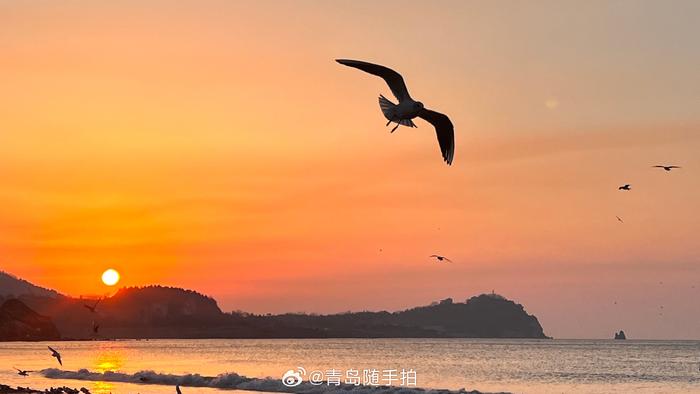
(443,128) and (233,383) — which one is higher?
(443,128)

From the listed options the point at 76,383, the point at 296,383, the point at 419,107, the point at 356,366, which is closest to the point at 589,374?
the point at 356,366

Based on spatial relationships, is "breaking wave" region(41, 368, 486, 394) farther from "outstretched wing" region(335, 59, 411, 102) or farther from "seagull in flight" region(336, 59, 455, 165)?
"outstretched wing" region(335, 59, 411, 102)

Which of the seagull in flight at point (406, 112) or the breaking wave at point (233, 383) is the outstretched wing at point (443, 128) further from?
the breaking wave at point (233, 383)

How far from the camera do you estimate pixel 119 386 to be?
5772cm

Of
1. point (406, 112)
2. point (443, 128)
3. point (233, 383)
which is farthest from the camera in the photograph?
point (233, 383)

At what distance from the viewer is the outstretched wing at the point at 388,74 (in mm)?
13898

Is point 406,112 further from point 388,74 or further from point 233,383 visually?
point 233,383

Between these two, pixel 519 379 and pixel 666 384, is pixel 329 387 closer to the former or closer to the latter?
pixel 519 379

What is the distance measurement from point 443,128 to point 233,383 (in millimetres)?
45403

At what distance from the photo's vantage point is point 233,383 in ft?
192

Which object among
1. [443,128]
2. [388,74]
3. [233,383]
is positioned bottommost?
[233,383]

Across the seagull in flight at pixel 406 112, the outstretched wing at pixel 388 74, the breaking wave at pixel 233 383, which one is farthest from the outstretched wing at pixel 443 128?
the breaking wave at pixel 233 383

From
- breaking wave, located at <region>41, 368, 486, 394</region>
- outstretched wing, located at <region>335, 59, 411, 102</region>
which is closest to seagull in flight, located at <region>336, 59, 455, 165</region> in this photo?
outstretched wing, located at <region>335, 59, 411, 102</region>

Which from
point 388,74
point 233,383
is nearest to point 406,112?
point 388,74
